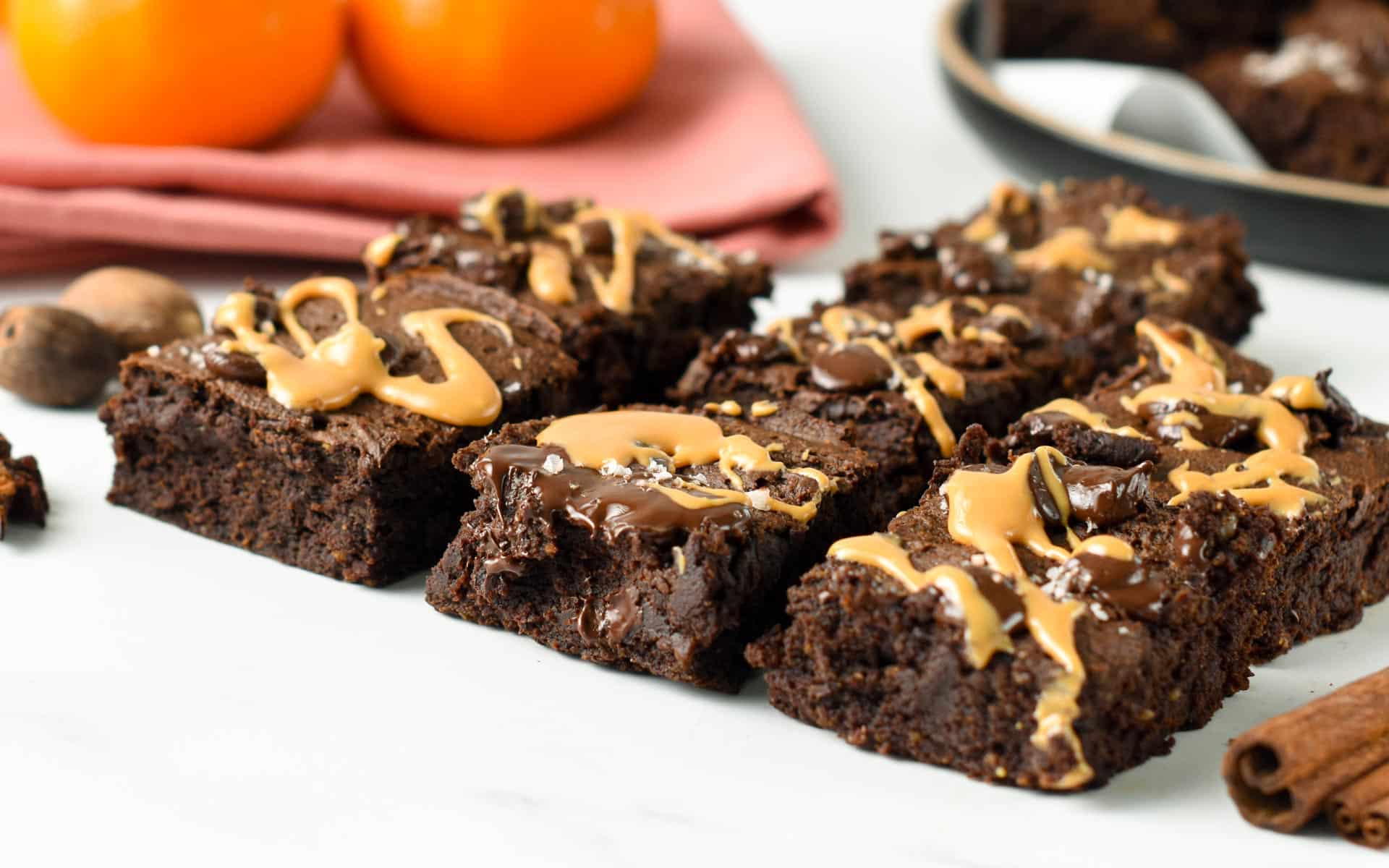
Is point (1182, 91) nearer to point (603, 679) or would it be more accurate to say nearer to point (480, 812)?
point (603, 679)

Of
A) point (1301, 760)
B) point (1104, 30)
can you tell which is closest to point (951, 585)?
point (1301, 760)

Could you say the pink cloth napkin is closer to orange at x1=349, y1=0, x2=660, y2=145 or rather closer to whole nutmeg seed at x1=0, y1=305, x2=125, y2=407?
orange at x1=349, y1=0, x2=660, y2=145

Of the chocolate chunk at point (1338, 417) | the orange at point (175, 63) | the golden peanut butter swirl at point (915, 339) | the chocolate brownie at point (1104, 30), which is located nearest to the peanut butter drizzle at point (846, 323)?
the golden peanut butter swirl at point (915, 339)

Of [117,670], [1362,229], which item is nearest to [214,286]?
[117,670]

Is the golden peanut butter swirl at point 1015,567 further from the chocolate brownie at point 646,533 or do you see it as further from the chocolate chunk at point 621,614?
the chocolate chunk at point 621,614

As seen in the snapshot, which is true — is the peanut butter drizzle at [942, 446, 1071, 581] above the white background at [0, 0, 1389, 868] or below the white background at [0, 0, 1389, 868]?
above

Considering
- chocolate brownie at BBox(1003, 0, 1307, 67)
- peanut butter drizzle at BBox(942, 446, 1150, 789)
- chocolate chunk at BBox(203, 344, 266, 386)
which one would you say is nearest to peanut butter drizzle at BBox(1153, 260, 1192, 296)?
peanut butter drizzle at BBox(942, 446, 1150, 789)
